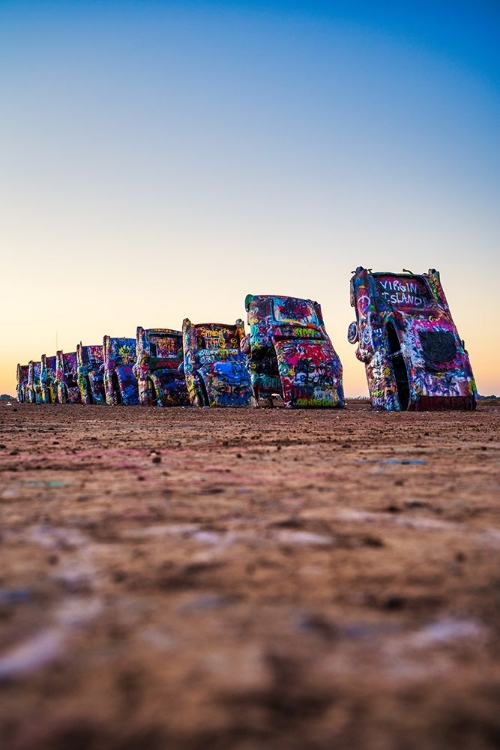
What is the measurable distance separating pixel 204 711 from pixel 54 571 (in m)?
0.45

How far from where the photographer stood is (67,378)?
22656 mm

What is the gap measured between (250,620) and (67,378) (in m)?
23.2

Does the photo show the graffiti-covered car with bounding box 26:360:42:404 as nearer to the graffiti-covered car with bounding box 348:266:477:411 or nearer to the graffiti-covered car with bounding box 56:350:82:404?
the graffiti-covered car with bounding box 56:350:82:404

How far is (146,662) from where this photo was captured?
562mm

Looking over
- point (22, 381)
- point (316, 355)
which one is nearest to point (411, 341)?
point (316, 355)

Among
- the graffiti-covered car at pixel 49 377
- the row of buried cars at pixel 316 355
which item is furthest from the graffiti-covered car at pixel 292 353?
the graffiti-covered car at pixel 49 377

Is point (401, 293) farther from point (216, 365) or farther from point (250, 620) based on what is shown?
point (250, 620)

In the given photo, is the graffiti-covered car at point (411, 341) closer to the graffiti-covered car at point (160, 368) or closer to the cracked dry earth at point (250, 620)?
Answer: the graffiti-covered car at point (160, 368)

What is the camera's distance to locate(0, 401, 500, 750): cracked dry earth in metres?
0.46

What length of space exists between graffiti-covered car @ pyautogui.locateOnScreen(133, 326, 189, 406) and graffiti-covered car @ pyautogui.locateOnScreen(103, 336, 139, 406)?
2.75m

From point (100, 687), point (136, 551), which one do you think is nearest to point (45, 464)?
point (136, 551)

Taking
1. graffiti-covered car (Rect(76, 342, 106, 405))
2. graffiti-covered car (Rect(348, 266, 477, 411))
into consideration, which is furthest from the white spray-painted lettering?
graffiti-covered car (Rect(76, 342, 106, 405))

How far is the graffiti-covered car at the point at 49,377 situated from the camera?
80.7 feet

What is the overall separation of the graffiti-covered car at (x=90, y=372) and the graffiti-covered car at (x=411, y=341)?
1234cm
